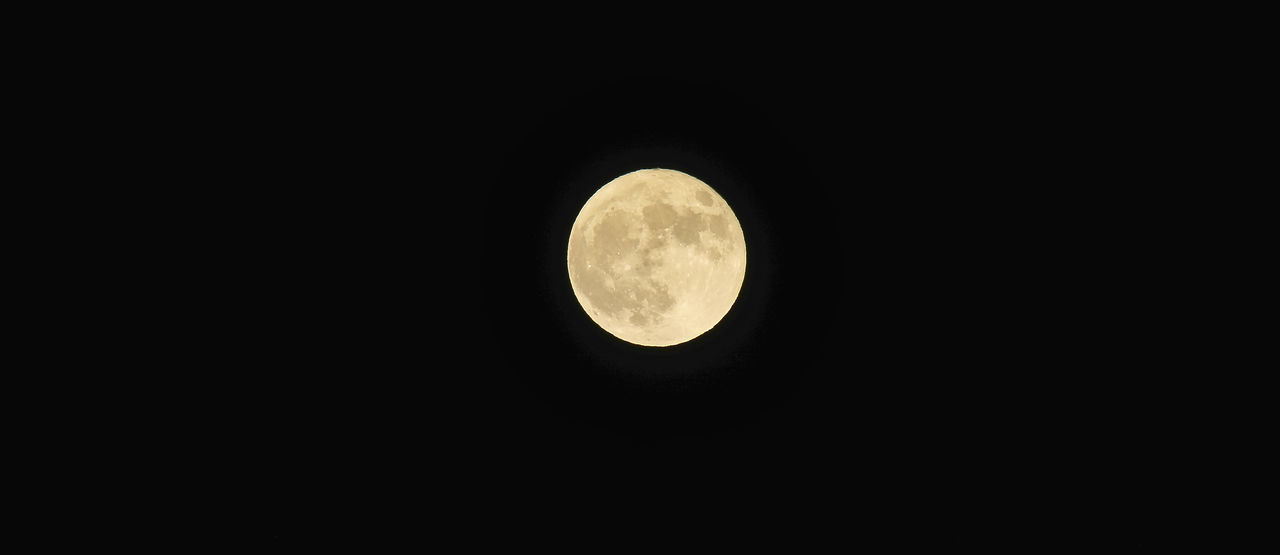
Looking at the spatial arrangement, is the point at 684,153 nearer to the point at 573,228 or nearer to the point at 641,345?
the point at 573,228

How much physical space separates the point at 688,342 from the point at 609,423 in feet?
1.44

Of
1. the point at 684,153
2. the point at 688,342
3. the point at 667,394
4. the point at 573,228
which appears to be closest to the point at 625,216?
the point at 573,228

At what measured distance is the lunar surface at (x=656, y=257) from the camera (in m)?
2.06

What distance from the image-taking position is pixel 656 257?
205 centimetres

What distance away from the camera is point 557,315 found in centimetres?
232

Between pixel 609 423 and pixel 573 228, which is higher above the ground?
pixel 573 228

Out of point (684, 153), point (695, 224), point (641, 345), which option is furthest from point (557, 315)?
point (684, 153)

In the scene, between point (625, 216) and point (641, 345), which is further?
point (641, 345)

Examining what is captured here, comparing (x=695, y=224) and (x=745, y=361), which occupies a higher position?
(x=695, y=224)

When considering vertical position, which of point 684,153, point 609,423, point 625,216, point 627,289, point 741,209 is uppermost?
point 684,153

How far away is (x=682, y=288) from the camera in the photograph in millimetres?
2074

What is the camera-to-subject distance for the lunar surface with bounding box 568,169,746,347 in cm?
206

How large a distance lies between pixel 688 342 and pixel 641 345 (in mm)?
187

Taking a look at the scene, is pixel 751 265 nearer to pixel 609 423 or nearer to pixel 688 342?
pixel 688 342
